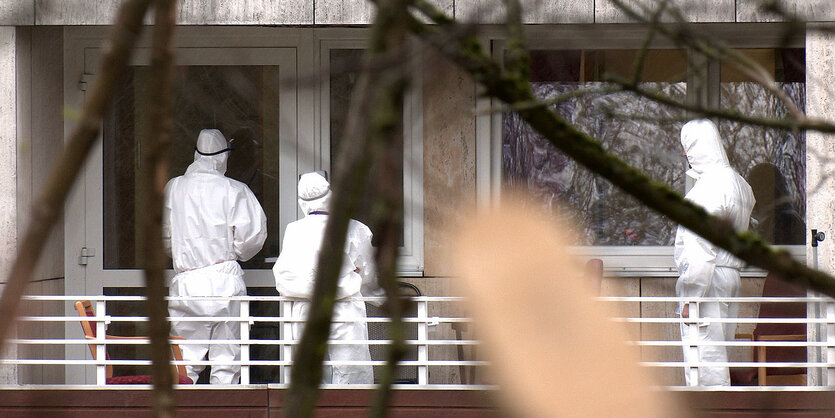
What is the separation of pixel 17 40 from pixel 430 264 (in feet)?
9.67

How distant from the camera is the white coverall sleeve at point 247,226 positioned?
21.5 feet

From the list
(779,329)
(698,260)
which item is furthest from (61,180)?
(779,329)

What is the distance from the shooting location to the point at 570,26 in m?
1.35

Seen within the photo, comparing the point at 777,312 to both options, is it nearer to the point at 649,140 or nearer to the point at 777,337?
the point at 777,337

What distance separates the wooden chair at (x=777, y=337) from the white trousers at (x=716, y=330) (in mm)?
201

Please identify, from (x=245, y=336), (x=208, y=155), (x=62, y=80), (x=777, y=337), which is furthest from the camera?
(x=62, y=80)

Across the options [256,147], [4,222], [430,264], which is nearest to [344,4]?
[256,147]

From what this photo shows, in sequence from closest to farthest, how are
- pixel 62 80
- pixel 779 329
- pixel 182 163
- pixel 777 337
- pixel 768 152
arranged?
1. pixel 777 337
2. pixel 779 329
3. pixel 62 80
4. pixel 182 163
5. pixel 768 152

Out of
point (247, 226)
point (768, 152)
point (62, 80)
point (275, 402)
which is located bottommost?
point (275, 402)

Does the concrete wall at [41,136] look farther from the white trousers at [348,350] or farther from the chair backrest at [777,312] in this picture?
the chair backrest at [777,312]

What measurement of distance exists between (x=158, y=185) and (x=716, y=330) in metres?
5.71

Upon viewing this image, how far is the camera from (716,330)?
5992mm

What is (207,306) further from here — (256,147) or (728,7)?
(728,7)

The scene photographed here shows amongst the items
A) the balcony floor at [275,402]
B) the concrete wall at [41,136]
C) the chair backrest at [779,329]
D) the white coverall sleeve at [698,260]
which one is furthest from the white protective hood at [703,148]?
the concrete wall at [41,136]
